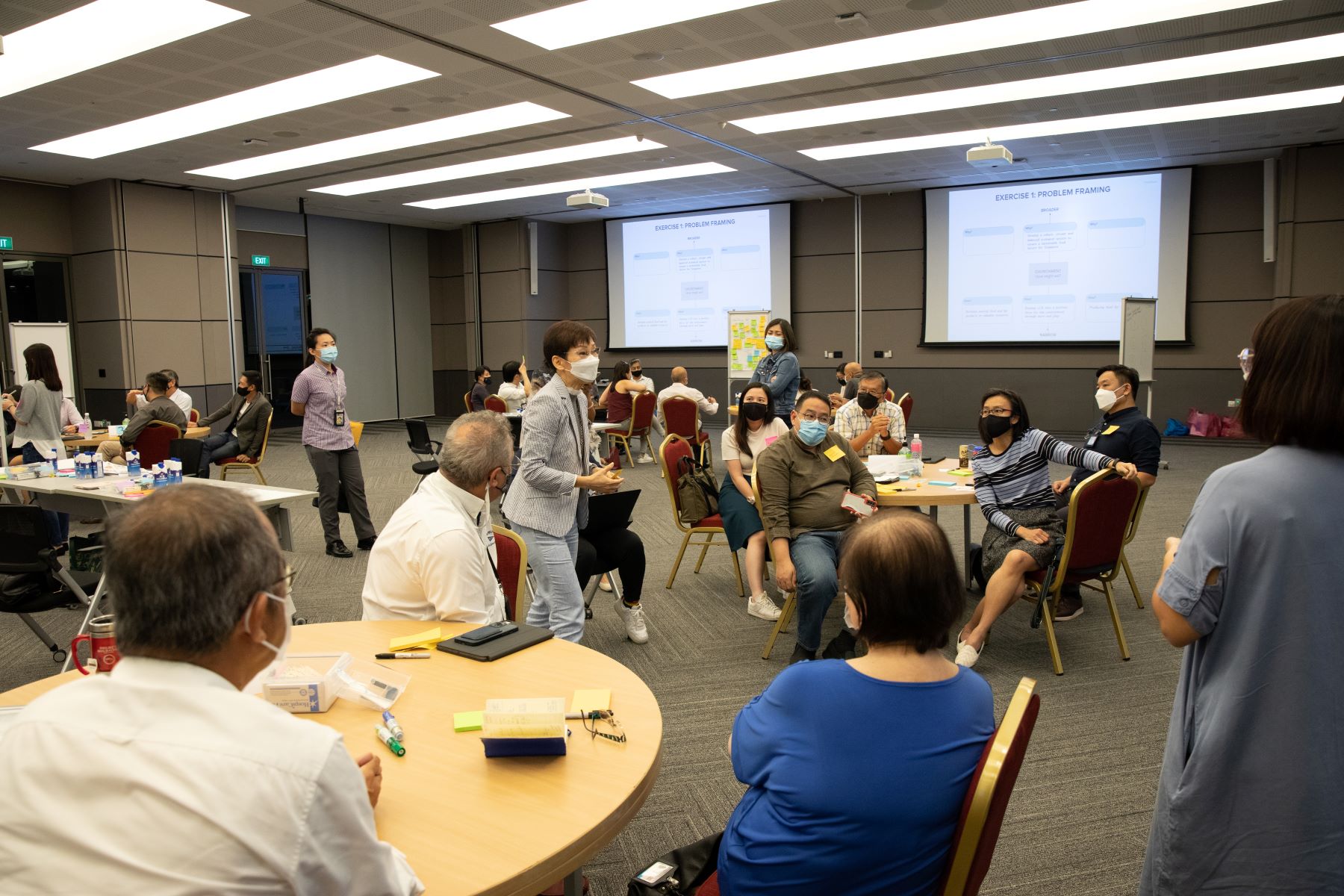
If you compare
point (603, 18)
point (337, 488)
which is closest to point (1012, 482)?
point (603, 18)

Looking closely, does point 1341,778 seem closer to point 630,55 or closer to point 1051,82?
point 630,55

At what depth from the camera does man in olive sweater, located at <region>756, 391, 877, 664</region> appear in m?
4.12

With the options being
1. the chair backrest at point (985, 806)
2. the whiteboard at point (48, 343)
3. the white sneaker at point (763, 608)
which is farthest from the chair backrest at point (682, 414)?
the chair backrest at point (985, 806)

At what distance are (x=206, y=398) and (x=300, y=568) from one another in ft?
23.7

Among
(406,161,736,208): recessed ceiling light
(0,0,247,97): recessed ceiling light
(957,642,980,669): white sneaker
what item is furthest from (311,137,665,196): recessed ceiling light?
(957,642,980,669): white sneaker

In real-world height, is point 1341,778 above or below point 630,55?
below

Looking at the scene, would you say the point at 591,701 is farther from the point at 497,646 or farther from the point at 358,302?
the point at 358,302

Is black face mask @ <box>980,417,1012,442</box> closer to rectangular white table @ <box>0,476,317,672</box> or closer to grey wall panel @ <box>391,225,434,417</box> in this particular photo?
rectangular white table @ <box>0,476,317,672</box>

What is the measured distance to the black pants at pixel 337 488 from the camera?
6.43m

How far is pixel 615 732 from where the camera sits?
182 centimetres

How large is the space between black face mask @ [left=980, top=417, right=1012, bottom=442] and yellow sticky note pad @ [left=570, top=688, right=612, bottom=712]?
2.97 m

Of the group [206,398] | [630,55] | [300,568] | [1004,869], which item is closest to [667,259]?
[206,398]

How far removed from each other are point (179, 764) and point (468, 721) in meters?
0.90

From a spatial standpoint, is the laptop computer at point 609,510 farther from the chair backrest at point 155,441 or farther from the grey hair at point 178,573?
the chair backrest at point 155,441
